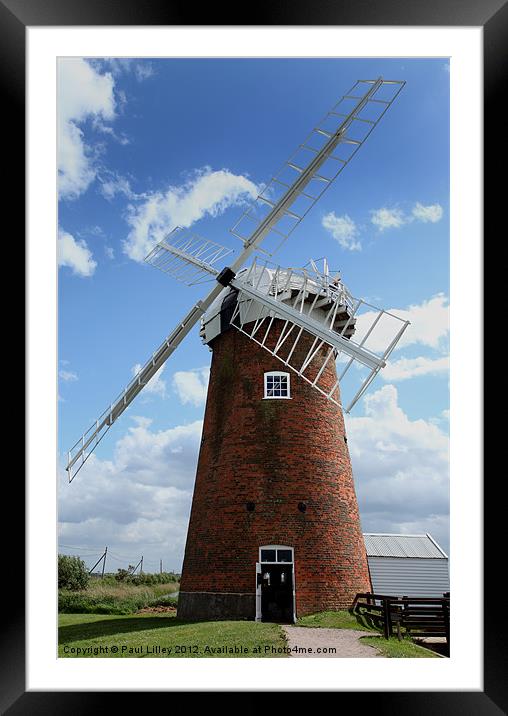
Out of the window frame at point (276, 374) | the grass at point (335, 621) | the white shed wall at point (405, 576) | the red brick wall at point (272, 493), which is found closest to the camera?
→ the grass at point (335, 621)

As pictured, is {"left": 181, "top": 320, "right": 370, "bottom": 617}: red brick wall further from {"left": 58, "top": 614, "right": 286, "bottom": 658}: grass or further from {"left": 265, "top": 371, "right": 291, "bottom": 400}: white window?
{"left": 58, "top": 614, "right": 286, "bottom": 658}: grass

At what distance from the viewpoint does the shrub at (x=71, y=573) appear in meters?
23.8

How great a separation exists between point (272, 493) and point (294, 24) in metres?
9.99

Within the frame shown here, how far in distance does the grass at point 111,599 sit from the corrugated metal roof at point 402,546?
6.24 meters

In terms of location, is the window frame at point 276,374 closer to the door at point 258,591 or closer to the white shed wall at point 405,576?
the door at point 258,591

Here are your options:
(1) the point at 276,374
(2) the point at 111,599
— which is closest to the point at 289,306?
(1) the point at 276,374

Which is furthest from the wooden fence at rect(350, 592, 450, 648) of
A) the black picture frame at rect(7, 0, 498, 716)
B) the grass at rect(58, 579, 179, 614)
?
the grass at rect(58, 579, 179, 614)

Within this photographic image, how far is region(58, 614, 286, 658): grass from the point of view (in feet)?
34.1

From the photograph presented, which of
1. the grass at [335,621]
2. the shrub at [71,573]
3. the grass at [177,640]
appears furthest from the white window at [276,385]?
the shrub at [71,573]

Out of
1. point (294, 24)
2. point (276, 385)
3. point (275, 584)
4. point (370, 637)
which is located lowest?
point (370, 637)

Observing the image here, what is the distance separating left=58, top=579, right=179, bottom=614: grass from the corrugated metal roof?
6.24m

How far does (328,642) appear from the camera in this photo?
1110 centimetres

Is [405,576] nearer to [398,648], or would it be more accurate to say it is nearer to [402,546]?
[402,546]

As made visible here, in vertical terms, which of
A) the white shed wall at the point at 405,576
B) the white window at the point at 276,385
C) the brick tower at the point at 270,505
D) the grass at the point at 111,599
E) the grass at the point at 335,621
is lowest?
the grass at the point at 111,599
